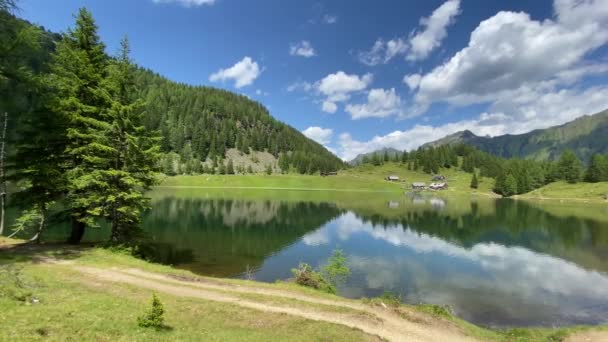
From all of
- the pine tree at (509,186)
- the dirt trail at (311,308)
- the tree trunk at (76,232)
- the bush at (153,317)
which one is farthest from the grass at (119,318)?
the pine tree at (509,186)

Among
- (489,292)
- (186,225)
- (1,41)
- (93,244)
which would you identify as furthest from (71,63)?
(489,292)

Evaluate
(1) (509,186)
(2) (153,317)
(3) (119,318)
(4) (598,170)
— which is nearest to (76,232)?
(3) (119,318)

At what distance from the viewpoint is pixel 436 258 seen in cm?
4828

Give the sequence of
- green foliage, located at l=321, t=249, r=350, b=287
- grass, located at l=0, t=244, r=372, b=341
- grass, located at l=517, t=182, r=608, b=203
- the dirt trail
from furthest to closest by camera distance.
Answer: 1. grass, located at l=517, t=182, r=608, b=203
2. green foliage, located at l=321, t=249, r=350, b=287
3. the dirt trail
4. grass, located at l=0, t=244, r=372, b=341

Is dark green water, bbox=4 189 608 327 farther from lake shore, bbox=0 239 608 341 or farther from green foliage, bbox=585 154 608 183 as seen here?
green foliage, bbox=585 154 608 183

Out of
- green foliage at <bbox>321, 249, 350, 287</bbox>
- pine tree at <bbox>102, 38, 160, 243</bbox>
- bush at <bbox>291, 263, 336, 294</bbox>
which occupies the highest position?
pine tree at <bbox>102, 38, 160, 243</bbox>

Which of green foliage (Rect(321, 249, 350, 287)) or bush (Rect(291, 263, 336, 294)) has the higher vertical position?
bush (Rect(291, 263, 336, 294))

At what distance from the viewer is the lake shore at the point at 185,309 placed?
12320 millimetres

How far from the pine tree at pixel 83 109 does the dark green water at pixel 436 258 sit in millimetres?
11044

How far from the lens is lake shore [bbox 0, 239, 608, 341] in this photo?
12.3 meters

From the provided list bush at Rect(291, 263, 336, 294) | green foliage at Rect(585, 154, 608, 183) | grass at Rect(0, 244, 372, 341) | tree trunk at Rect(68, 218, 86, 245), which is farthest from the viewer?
green foliage at Rect(585, 154, 608, 183)

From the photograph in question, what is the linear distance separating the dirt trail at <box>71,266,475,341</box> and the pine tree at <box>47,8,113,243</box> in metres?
8.74

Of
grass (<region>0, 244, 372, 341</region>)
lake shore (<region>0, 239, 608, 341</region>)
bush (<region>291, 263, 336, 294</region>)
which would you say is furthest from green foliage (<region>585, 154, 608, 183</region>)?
grass (<region>0, 244, 372, 341</region>)

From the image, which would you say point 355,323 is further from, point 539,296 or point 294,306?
point 539,296
